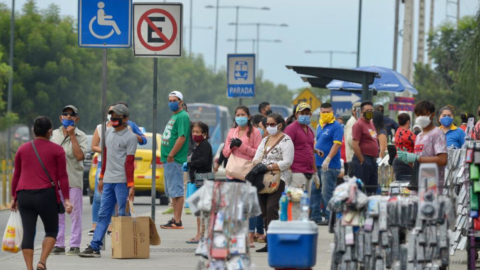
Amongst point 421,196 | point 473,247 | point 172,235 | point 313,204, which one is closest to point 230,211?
point 421,196

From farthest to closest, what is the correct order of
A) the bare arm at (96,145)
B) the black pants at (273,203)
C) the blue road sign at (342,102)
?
the blue road sign at (342,102), the bare arm at (96,145), the black pants at (273,203)

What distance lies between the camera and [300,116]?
594 inches

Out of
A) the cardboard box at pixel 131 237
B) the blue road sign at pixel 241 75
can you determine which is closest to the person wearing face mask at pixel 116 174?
the cardboard box at pixel 131 237

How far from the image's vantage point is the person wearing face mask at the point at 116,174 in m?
13.9

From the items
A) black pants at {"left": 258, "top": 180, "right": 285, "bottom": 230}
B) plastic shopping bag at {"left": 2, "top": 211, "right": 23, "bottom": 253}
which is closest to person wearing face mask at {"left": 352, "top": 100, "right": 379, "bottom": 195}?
black pants at {"left": 258, "top": 180, "right": 285, "bottom": 230}

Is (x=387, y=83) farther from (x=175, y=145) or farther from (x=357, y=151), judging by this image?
(x=175, y=145)

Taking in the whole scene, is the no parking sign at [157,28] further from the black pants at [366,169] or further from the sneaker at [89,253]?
the black pants at [366,169]

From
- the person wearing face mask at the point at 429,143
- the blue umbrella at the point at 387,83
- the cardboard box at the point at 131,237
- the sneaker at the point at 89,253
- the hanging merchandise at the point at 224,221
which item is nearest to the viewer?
the hanging merchandise at the point at 224,221

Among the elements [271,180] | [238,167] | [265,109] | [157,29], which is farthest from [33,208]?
[265,109]

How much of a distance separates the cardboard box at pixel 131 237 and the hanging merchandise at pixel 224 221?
3.56m

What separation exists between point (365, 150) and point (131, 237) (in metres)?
4.08

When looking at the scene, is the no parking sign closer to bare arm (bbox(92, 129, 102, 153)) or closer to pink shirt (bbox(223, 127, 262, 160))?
pink shirt (bbox(223, 127, 262, 160))

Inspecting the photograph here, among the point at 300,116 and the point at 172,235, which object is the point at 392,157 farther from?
the point at 172,235

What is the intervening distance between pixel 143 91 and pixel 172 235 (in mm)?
69092
